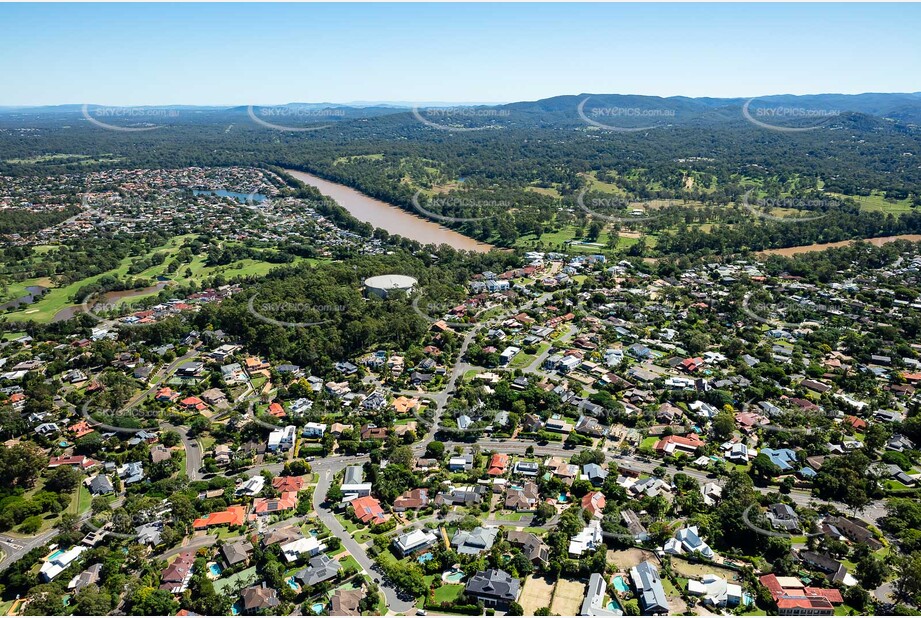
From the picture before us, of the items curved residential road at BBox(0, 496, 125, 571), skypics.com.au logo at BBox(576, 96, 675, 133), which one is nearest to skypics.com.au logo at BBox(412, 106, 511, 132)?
skypics.com.au logo at BBox(576, 96, 675, 133)

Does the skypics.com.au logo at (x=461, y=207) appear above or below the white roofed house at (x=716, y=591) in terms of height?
above

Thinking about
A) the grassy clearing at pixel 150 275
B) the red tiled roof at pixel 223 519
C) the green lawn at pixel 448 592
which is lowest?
the green lawn at pixel 448 592

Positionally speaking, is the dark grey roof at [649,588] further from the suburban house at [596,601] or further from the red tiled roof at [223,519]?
the red tiled roof at [223,519]

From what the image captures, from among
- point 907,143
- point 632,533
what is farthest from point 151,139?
point 907,143

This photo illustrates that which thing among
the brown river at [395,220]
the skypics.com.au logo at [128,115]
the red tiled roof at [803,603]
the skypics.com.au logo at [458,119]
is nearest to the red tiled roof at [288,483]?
the red tiled roof at [803,603]

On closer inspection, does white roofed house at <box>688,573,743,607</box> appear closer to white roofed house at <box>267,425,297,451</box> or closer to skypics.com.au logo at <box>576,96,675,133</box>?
white roofed house at <box>267,425,297,451</box>

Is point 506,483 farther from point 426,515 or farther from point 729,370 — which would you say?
point 729,370

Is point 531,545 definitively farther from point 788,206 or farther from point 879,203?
point 879,203
